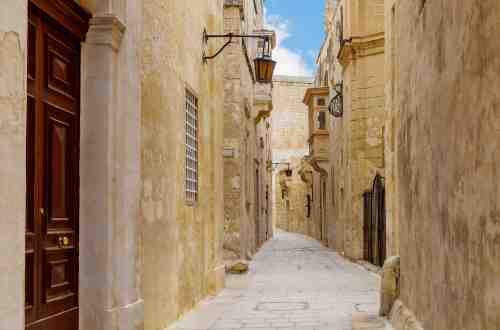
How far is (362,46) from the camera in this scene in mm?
21422

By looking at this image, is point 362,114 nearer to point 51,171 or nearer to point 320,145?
point 320,145

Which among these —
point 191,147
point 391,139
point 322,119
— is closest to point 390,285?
point 391,139

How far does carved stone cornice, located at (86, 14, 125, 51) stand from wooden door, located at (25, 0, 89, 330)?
0.16m

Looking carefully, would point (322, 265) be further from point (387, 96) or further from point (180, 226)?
point (180, 226)

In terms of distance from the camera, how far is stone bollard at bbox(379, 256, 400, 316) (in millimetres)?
8172

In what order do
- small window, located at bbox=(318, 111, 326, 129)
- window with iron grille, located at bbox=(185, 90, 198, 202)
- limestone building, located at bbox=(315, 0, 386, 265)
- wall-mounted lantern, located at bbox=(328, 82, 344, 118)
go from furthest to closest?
small window, located at bbox=(318, 111, 326, 129) < wall-mounted lantern, located at bbox=(328, 82, 344, 118) < limestone building, located at bbox=(315, 0, 386, 265) < window with iron grille, located at bbox=(185, 90, 198, 202)

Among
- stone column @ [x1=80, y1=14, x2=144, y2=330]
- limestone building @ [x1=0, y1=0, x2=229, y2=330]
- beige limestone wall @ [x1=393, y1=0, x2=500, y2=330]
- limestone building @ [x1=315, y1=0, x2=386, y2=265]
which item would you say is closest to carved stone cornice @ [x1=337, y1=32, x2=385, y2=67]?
limestone building @ [x1=315, y1=0, x2=386, y2=265]

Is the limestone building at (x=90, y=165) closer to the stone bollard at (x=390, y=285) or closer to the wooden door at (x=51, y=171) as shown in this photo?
the wooden door at (x=51, y=171)

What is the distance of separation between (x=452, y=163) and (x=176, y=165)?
183 inches

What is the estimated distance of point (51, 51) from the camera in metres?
5.12

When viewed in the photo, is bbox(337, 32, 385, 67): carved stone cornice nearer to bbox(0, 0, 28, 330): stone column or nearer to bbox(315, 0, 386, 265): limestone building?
bbox(315, 0, 386, 265): limestone building

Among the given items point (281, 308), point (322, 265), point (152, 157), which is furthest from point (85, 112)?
point (322, 265)

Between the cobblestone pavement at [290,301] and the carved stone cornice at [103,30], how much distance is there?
11.8 feet

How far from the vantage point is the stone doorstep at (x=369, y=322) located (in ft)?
25.1
